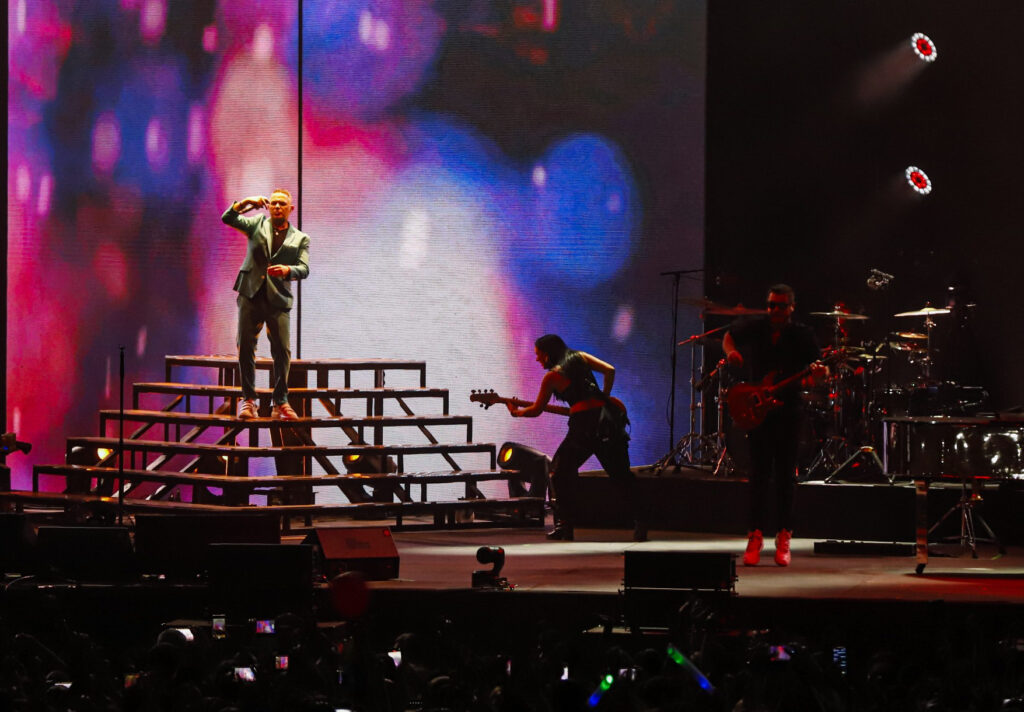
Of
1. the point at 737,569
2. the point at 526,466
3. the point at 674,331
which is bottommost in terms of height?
the point at 737,569

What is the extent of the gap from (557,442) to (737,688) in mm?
8638

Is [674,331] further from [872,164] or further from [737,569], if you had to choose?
[737,569]

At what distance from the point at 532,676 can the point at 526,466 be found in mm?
7260

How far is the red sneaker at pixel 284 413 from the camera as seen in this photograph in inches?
448

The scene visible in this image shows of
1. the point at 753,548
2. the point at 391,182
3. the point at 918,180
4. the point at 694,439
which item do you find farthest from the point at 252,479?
the point at 918,180

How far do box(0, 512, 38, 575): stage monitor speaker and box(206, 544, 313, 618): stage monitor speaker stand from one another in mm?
1410

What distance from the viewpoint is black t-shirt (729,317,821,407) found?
8.73 meters

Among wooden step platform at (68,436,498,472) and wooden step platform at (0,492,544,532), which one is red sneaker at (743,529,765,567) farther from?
wooden step platform at (68,436,498,472)

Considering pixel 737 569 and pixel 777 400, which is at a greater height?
pixel 777 400

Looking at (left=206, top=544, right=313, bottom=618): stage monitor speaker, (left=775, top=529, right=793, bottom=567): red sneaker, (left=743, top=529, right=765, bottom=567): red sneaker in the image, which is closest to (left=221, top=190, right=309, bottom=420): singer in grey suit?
(left=743, top=529, right=765, bottom=567): red sneaker

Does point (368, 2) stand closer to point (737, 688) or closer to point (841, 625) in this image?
point (841, 625)

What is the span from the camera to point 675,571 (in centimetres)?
695

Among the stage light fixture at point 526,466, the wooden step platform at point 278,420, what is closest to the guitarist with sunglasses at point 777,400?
the stage light fixture at point 526,466

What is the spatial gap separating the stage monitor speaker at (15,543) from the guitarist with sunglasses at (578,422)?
3.60 meters
